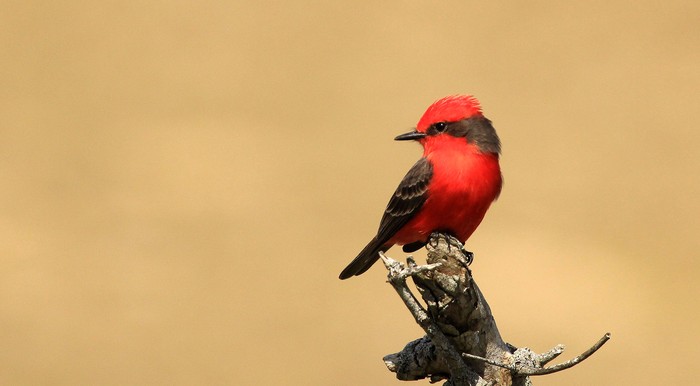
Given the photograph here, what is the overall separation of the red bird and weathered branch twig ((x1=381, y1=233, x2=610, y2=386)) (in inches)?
63.9

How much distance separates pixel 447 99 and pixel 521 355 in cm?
258

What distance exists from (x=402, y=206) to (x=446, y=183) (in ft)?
1.09

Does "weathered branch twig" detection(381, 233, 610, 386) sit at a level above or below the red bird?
below

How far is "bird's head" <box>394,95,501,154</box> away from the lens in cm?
647

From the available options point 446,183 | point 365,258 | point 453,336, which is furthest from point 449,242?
point 365,258

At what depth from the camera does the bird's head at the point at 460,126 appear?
647 centimetres

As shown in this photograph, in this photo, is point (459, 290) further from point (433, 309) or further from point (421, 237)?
point (421, 237)

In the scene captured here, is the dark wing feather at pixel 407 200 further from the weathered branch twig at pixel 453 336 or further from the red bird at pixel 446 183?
the weathered branch twig at pixel 453 336

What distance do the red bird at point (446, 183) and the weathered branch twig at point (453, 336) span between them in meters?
1.62

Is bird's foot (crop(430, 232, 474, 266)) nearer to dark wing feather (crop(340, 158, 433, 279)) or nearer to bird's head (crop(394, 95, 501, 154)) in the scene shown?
dark wing feather (crop(340, 158, 433, 279))

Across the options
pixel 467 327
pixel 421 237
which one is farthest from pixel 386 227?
pixel 467 327

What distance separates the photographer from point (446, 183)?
6121 mm

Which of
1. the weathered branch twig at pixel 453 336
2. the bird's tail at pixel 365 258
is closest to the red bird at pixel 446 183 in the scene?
the bird's tail at pixel 365 258

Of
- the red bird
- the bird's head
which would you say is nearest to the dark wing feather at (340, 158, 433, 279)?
the red bird
